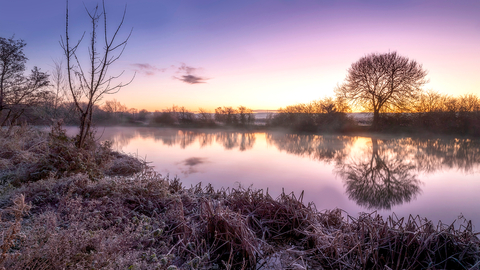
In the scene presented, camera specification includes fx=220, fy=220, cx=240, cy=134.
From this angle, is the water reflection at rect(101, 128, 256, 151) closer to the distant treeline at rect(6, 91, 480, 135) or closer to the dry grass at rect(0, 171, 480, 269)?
the distant treeline at rect(6, 91, 480, 135)

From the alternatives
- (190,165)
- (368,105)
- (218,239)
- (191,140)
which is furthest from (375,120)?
(218,239)

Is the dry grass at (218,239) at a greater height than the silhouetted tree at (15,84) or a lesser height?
lesser

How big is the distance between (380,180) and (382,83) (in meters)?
13.3

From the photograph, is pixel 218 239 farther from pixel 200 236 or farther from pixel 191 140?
pixel 191 140

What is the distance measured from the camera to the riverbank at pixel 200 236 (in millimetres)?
1416

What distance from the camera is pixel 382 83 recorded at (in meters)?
15.3

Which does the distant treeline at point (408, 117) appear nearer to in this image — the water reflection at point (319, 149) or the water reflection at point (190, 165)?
the water reflection at point (319, 149)

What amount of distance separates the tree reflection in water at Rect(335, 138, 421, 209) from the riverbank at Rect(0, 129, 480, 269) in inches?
63.0

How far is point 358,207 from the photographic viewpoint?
133 inches

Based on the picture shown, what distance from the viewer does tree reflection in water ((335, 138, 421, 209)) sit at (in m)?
3.72

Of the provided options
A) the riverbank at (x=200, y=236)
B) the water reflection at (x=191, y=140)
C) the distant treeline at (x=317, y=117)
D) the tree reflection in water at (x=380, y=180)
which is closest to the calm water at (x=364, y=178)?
the tree reflection in water at (x=380, y=180)

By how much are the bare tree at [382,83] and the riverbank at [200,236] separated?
51.8 feet

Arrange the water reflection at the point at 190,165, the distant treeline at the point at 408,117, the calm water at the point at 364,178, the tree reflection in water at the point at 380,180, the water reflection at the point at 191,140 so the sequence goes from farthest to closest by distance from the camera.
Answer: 1. the distant treeline at the point at 408,117
2. the water reflection at the point at 191,140
3. the water reflection at the point at 190,165
4. the tree reflection in water at the point at 380,180
5. the calm water at the point at 364,178

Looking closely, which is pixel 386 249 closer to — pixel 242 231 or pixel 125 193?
pixel 242 231
